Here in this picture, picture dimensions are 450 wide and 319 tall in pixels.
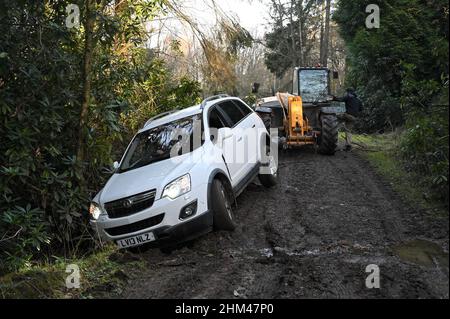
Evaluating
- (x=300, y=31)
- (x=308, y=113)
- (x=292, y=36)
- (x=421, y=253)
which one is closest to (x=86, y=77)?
(x=421, y=253)

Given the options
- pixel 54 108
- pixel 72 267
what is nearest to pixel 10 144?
pixel 54 108

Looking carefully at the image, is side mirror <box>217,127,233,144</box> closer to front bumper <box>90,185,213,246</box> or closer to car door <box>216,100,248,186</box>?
car door <box>216,100,248,186</box>

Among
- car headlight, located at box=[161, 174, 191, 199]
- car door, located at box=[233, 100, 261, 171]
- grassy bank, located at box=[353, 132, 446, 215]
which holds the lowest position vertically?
grassy bank, located at box=[353, 132, 446, 215]

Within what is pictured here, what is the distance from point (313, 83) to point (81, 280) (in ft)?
33.4

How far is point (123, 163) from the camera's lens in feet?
24.0

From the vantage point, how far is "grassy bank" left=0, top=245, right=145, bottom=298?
498 cm

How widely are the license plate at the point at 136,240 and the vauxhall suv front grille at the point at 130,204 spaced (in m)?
0.31

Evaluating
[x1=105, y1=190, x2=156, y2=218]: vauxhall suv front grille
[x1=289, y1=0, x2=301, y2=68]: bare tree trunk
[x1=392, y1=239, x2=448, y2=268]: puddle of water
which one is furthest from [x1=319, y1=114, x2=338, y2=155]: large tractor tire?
[x1=289, y1=0, x2=301, y2=68]: bare tree trunk

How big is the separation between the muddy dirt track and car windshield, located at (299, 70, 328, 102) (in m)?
5.66

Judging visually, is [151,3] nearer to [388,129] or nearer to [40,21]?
[40,21]

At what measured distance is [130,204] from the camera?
19.6 ft

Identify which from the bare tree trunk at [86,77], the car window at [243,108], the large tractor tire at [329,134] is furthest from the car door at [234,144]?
the large tractor tire at [329,134]

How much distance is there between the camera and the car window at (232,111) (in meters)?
7.95

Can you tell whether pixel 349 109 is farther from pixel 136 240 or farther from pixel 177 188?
pixel 136 240
